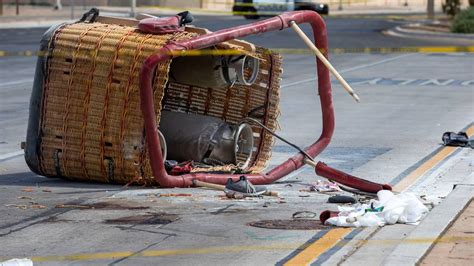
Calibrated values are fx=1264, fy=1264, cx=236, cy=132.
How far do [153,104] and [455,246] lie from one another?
367 centimetres

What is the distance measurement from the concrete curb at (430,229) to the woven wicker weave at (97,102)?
2.74m

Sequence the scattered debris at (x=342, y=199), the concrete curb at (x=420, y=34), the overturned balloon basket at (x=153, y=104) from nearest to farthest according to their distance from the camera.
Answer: the scattered debris at (x=342, y=199) < the overturned balloon basket at (x=153, y=104) < the concrete curb at (x=420, y=34)

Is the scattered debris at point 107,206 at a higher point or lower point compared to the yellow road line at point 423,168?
higher

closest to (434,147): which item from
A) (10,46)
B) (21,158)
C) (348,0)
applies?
(21,158)

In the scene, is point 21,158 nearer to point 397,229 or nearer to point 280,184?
point 280,184

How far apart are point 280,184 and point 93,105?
6.32ft

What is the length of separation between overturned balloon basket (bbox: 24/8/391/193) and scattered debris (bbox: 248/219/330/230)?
1.13m

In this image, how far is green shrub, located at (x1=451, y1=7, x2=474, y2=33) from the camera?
151 ft

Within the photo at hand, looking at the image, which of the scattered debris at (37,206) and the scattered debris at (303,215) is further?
the scattered debris at (37,206)

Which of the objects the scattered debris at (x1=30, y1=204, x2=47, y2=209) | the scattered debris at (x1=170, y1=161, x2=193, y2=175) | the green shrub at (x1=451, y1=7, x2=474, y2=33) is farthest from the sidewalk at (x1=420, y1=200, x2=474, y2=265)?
the green shrub at (x1=451, y1=7, x2=474, y2=33)

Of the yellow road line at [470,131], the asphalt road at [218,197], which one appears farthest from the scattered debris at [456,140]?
the yellow road line at [470,131]

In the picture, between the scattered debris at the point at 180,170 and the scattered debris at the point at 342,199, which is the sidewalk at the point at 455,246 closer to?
the scattered debris at the point at 342,199

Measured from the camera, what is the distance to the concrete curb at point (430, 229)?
814 cm

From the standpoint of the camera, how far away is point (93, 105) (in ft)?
38.8
